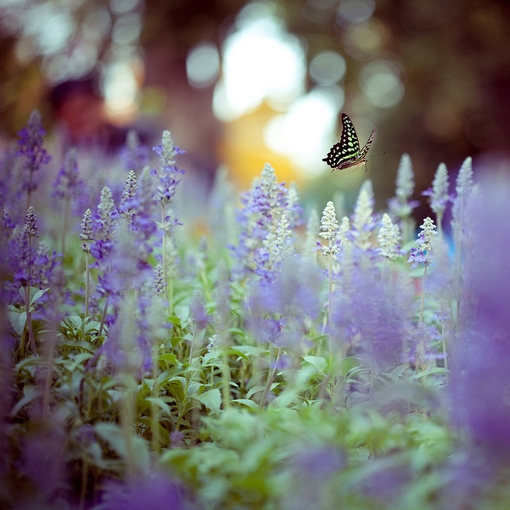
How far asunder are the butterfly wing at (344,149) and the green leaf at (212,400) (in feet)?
7.95

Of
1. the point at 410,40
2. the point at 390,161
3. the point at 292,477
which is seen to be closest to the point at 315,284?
the point at 292,477

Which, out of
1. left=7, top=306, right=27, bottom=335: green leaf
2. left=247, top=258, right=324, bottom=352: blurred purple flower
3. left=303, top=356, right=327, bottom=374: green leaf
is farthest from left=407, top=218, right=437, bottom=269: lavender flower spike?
left=7, top=306, right=27, bottom=335: green leaf

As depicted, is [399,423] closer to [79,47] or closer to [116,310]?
[116,310]

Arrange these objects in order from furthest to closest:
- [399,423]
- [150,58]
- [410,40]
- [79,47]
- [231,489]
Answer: [150,58] < [79,47] < [410,40] < [399,423] < [231,489]

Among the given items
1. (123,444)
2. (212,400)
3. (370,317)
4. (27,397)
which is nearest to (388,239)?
(370,317)

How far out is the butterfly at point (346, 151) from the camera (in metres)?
4.68

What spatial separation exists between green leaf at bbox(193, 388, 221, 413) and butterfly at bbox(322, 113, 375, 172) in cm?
241

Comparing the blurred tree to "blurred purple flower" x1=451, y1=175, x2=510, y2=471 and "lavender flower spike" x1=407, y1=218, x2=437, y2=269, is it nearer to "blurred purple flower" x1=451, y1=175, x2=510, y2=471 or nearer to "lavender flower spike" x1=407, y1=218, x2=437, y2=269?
"blurred purple flower" x1=451, y1=175, x2=510, y2=471

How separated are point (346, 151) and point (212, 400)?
2.63 metres

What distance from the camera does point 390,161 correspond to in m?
14.5

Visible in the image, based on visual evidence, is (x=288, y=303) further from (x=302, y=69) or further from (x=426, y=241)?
(x=302, y=69)

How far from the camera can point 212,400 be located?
304cm

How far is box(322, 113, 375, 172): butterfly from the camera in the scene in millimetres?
4676

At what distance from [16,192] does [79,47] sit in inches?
491
